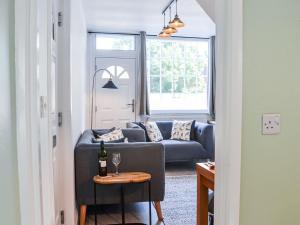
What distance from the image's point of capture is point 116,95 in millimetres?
6227

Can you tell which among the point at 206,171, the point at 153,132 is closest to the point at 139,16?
the point at 153,132

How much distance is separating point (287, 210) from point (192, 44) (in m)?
5.50

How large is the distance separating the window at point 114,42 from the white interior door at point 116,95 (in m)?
0.26

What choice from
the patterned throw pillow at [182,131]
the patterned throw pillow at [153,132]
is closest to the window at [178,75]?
the patterned throw pillow at [182,131]

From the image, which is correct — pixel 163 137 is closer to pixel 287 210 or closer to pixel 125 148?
pixel 125 148

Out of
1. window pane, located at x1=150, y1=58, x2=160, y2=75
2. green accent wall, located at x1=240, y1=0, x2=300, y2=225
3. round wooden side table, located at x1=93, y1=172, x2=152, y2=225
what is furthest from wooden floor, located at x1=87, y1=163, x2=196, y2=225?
window pane, located at x1=150, y1=58, x2=160, y2=75

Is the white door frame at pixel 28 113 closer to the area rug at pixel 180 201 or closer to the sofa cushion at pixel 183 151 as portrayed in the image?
the area rug at pixel 180 201

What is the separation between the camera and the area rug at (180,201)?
2911mm

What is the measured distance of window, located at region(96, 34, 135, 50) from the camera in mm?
6164

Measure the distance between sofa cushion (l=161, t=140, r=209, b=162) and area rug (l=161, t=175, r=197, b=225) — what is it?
505 millimetres

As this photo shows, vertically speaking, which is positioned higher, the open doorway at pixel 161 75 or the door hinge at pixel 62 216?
the open doorway at pixel 161 75

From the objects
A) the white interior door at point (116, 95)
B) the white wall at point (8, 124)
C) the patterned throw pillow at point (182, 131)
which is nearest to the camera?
the white wall at point (8, 124)

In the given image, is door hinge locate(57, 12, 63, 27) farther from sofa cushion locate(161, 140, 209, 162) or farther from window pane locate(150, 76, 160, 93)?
window pane locate(150, 76, 160, 93)

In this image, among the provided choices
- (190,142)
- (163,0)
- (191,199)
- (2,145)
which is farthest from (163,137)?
(2,145)
